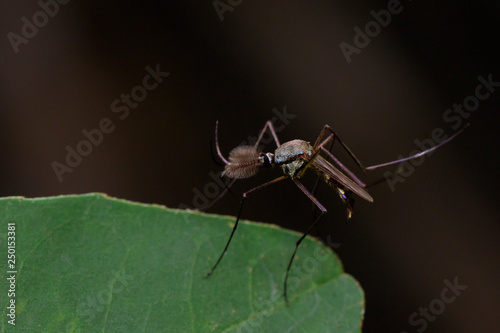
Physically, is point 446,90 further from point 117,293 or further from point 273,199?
point 117,293

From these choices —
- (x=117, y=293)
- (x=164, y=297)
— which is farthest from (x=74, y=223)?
(x=164, y=297)

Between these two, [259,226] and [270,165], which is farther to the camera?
[270,165]

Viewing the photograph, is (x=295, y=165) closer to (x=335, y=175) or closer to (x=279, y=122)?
(x=335, y=175)

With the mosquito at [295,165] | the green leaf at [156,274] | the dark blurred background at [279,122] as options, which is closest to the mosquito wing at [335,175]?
the mosquito at [295,165]

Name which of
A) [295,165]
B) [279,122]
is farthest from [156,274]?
[279,122]

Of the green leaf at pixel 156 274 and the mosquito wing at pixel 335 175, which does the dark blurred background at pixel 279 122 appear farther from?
the green leaf at pixel 156 274

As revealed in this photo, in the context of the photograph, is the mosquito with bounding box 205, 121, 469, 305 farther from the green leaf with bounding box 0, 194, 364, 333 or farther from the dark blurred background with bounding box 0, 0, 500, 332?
the dark blurred background with bounding box 0, 0, 500, 332

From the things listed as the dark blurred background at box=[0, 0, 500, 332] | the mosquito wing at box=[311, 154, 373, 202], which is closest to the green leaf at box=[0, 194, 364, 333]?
the mosquito wing at box=[311, 154, 373, 202]
